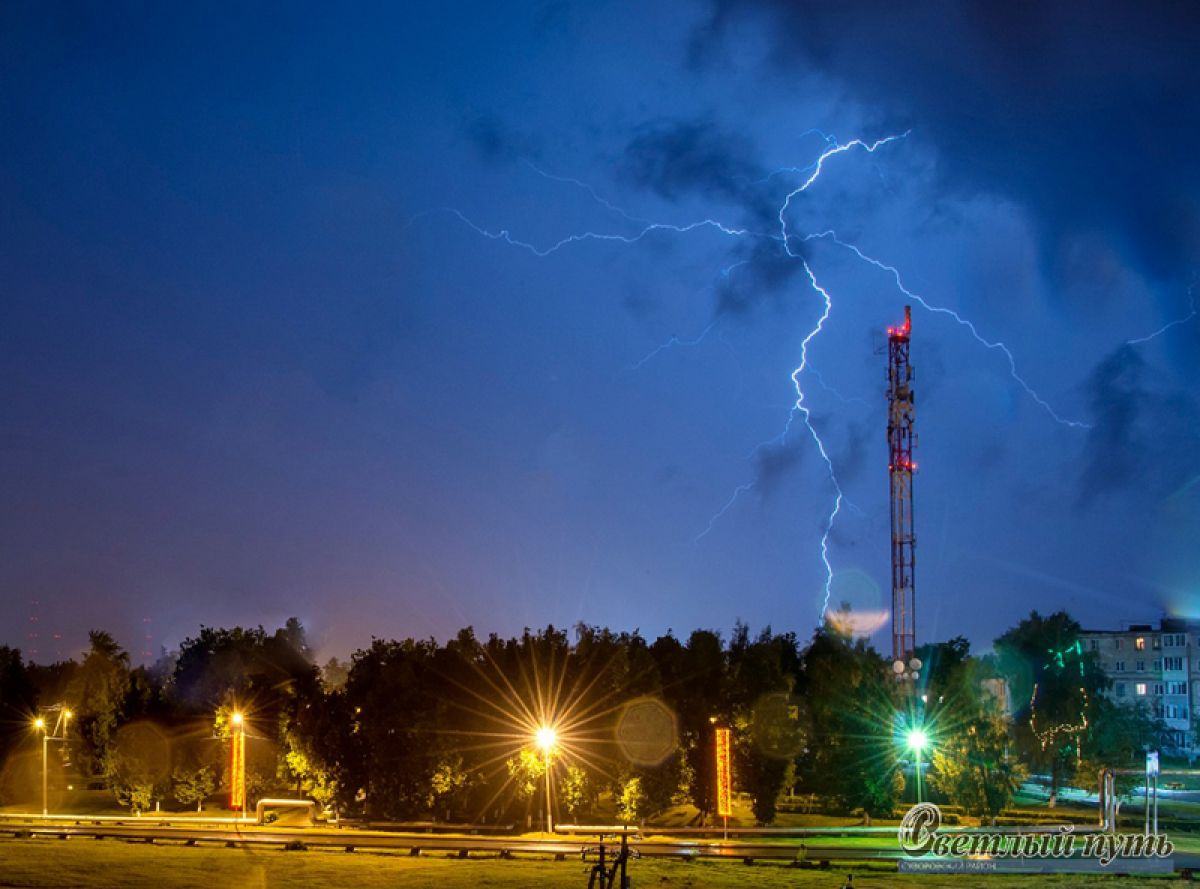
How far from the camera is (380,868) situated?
3136 cm

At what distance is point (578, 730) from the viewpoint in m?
48.7

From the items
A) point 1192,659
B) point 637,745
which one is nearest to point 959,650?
point 637,745

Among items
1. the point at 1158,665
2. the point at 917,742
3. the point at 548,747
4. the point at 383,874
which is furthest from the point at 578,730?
the point at 1158,665

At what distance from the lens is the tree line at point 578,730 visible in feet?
156

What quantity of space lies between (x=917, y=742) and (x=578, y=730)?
1342cm

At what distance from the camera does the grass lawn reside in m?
27.9

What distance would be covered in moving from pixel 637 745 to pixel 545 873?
18296 millimetres

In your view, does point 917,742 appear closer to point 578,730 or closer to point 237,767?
point 578,730

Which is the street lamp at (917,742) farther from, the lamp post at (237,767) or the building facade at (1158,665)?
the building facade at (1158,665)

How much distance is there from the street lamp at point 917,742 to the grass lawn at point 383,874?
15835 millimetres

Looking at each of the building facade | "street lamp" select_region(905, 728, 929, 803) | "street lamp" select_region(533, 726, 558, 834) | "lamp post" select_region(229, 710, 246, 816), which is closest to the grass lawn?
"street lamp" select_region(533, 726, 558, 834)

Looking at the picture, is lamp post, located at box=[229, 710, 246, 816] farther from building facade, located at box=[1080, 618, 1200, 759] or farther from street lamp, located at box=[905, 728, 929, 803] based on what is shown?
building facade, located at box=[1080, 618, 1200, 759]

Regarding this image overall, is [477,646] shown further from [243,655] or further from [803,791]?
[243,655]

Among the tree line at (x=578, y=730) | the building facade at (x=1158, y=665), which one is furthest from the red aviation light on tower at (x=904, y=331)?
the building facade at (x=1158, y=665)
